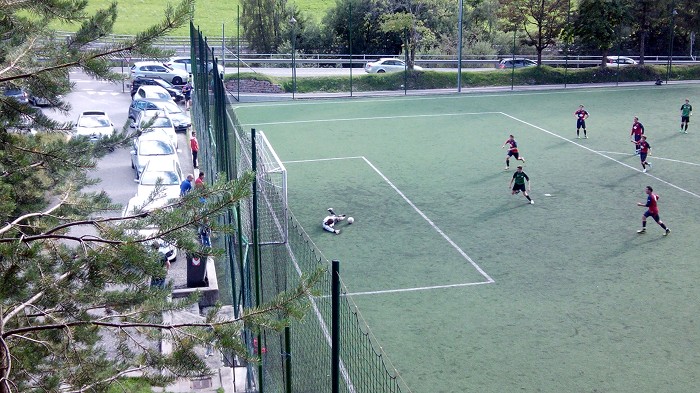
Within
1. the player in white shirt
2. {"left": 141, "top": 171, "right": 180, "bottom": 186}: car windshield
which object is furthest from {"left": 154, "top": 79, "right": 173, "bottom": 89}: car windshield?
the player in white shirt

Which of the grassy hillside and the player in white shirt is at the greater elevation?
the grassy hillside

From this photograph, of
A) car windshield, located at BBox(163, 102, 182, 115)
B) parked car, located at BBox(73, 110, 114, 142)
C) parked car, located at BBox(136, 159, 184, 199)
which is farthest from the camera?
car windshield, located at BBox(163, 102, 182, 115)

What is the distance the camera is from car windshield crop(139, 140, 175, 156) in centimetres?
2486

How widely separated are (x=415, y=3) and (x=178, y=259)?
122 ft

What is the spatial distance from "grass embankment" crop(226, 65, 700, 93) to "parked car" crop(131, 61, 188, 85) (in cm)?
253

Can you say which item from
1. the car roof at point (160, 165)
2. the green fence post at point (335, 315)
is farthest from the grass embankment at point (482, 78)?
the green fence post at point (335, 315)

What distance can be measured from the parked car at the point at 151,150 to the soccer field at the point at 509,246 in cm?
400

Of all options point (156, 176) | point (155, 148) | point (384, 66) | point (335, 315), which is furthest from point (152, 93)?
point (335, 315)

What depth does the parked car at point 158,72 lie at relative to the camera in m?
41.5

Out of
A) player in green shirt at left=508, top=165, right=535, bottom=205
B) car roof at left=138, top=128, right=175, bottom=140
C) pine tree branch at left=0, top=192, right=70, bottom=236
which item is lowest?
player in green shirt at left=508, top=165, right=535, bottom=205

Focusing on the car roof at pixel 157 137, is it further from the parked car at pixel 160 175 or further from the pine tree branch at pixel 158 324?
the pine tree branch at pixel 158 324

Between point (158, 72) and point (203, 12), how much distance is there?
32101mm

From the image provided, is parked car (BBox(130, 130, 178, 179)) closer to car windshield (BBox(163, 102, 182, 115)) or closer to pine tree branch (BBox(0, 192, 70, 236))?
car windshield (BBox(163, 102, 182, 115))

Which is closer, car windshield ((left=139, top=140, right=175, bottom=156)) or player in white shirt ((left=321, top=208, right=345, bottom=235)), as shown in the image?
player in white shirt ((left=321, top=208, right=345, bottom=235))
